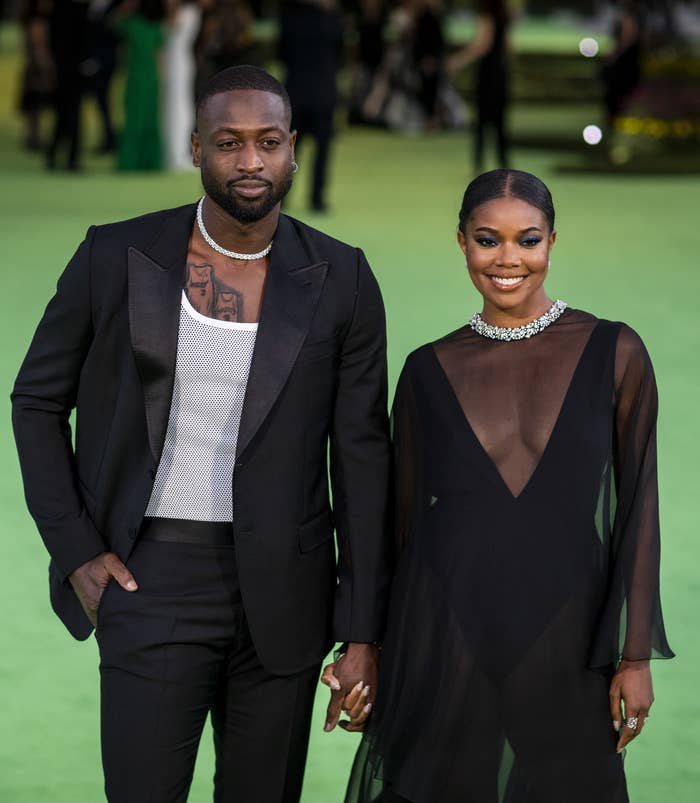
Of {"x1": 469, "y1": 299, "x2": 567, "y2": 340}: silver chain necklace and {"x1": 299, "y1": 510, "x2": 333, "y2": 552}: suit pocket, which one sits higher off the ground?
{"x1": 469, "y1": 299, "x2": 567, "y2": 340}: silver chain necklace

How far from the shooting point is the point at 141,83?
1579 centimetres

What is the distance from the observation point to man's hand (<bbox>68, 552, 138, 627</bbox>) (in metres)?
3.21

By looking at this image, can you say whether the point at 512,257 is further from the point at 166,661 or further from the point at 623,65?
the point at 623,65

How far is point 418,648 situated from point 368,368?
0.55m

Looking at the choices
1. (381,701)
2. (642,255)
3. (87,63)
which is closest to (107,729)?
(381,701)

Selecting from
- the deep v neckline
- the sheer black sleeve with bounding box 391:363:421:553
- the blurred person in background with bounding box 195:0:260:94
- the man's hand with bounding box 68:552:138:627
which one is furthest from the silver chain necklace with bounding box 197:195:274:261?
the blurred person in background with bounding box 195:0:260:94

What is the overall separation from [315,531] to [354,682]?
12.1 inches

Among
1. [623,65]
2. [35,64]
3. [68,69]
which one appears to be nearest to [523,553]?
[68,69]

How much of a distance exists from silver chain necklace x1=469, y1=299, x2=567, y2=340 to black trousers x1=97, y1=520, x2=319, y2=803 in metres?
0.66

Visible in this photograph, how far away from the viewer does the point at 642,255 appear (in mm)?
11883

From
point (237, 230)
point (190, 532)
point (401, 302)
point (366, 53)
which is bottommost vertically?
point (190, 532)

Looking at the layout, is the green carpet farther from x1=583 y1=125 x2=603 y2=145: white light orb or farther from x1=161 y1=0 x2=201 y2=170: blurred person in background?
x1=583 y1=125 x2=603 y2=145: white light orb

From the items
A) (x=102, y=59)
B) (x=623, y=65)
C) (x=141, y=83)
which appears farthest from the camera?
(x=623, y=65)

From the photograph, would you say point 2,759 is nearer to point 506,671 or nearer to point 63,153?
point 506,671
